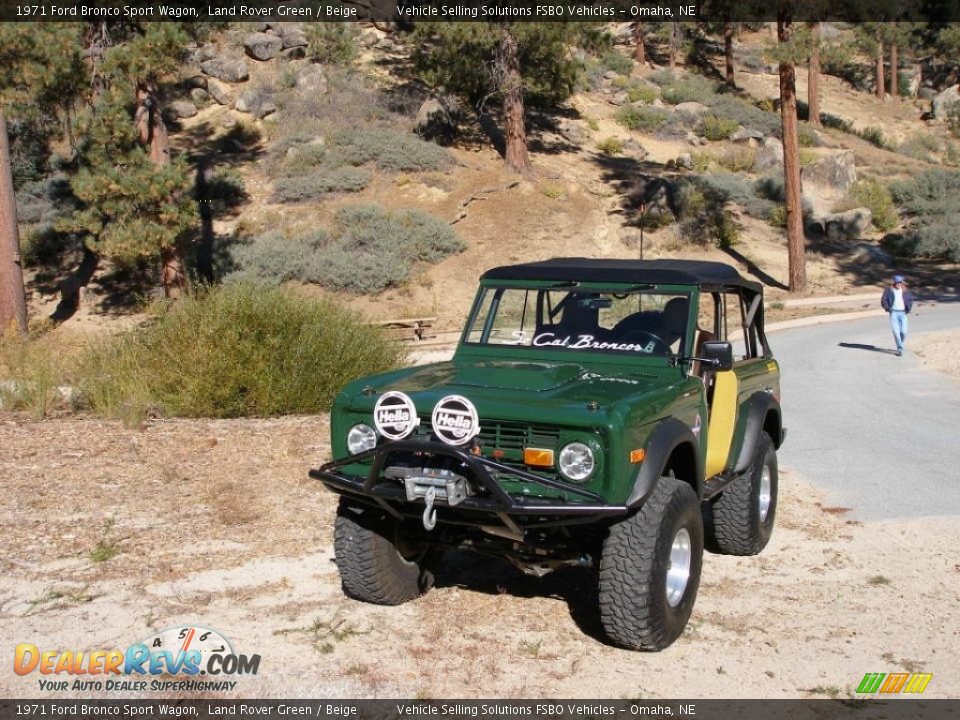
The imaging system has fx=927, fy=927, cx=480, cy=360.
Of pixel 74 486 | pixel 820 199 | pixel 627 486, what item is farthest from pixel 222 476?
pixel 820 199

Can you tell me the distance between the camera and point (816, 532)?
7.12 metres

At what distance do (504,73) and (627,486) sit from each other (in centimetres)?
3124

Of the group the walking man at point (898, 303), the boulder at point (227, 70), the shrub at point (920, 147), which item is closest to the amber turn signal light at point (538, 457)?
the walking man at point (898, 303)

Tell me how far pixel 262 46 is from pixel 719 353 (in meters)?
42.9

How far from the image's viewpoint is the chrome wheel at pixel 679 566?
16.4 ft

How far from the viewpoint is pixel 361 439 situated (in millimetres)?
5043

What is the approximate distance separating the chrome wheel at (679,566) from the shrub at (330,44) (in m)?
41.0

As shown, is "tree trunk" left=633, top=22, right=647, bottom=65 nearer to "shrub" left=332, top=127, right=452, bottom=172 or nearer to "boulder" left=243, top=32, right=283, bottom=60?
"boulder" left=243, top=32, right=283, bottom=60

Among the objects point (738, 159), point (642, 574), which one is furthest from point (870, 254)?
point (642, 574)

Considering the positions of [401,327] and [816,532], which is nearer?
[816,532]

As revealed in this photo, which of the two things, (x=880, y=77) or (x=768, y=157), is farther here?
(x=880, y=77)

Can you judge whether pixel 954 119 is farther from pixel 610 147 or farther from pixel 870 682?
pixel 870 682

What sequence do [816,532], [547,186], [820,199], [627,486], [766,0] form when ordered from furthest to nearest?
1. [820,199]
2. [547,186]
3. [766,0]
4. [816,532]
5. [627,486]

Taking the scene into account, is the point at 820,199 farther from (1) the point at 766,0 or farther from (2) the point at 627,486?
(2) the point at 627,486
